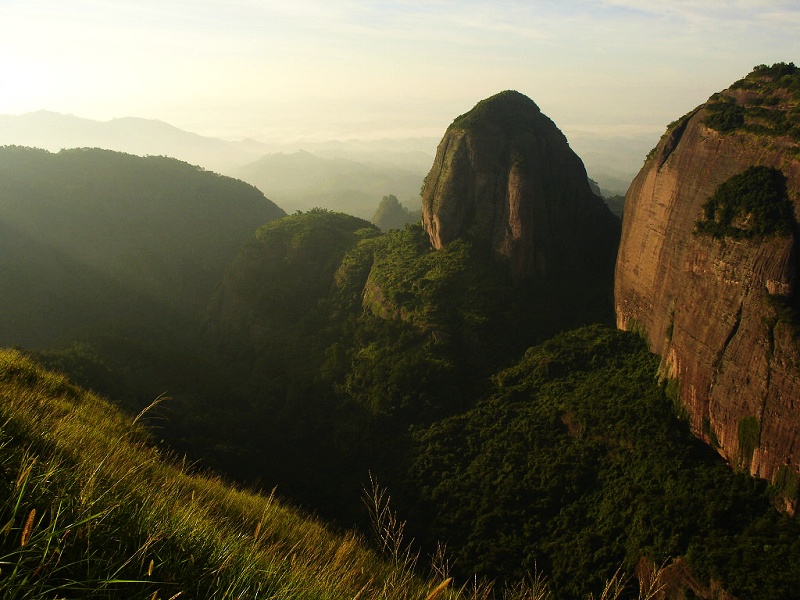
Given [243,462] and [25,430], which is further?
[243,462]

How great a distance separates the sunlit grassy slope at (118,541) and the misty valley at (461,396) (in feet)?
0.10

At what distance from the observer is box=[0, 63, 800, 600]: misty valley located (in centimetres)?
425

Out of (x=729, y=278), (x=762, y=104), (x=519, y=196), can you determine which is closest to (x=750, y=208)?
(x=729, y=278)

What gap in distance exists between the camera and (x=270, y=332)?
3956 cm

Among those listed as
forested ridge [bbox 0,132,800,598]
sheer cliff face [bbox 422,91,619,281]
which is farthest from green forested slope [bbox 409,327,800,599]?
sheer cliff face [bbox 422,91,619,281]

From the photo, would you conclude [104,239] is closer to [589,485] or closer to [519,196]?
[519,196]

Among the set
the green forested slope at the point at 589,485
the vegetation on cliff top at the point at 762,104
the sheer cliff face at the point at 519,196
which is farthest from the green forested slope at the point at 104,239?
the vegetation on cliff top at the point at 762,104

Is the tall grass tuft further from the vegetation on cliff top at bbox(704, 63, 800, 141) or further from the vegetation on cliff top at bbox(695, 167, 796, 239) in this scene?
the vegetation on cliff top at bbox(704, 63, 800, 141)

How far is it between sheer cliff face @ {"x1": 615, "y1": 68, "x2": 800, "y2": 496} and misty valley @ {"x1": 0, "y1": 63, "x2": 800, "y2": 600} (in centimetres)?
11

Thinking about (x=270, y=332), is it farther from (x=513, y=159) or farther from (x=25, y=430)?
(x=25, y=430)

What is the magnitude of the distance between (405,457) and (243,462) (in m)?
8.10

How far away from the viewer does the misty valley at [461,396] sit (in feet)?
14.0

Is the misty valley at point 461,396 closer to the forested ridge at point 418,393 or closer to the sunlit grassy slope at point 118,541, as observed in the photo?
the sunlit grassy slope at point 118,541

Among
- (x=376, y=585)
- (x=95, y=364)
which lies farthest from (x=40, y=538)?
(x=95, y=364)
